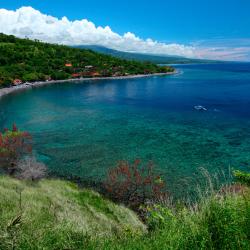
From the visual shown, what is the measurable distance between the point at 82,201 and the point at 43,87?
104385 millimetres

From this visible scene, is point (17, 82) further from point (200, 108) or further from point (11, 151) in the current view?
point (11, 151)

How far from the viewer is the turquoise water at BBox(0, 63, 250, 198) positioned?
3666cm

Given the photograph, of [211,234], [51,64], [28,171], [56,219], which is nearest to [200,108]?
[28,171]

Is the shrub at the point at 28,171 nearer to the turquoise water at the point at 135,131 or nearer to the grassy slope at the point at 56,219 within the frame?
the turquoise water at the point at 135,131

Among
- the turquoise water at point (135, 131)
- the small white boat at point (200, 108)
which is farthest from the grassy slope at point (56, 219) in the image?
the small white boat at point (200, 108)

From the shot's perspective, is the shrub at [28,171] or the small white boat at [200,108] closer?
the shrub at [28,171]

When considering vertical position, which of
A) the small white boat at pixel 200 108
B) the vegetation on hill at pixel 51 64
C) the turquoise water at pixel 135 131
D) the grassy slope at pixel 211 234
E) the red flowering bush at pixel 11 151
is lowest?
the turquoise water at pixel 135 131

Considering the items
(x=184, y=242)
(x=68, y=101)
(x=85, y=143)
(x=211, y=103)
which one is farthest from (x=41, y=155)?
(x=211, y=103)

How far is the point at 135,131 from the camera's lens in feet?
177

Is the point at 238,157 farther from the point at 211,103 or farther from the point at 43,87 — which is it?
the point at 43,87

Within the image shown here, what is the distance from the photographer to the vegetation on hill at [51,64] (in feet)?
423

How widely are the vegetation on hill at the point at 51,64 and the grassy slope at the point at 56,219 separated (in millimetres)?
99097

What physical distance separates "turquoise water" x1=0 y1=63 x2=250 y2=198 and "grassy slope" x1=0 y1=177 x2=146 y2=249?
Result: 19.6ft

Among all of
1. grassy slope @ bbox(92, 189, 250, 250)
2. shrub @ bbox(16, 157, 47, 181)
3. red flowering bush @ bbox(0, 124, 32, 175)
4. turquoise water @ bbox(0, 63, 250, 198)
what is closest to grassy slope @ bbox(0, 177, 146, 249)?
grassy slope @ bbox(92, 189, 250, 250)
